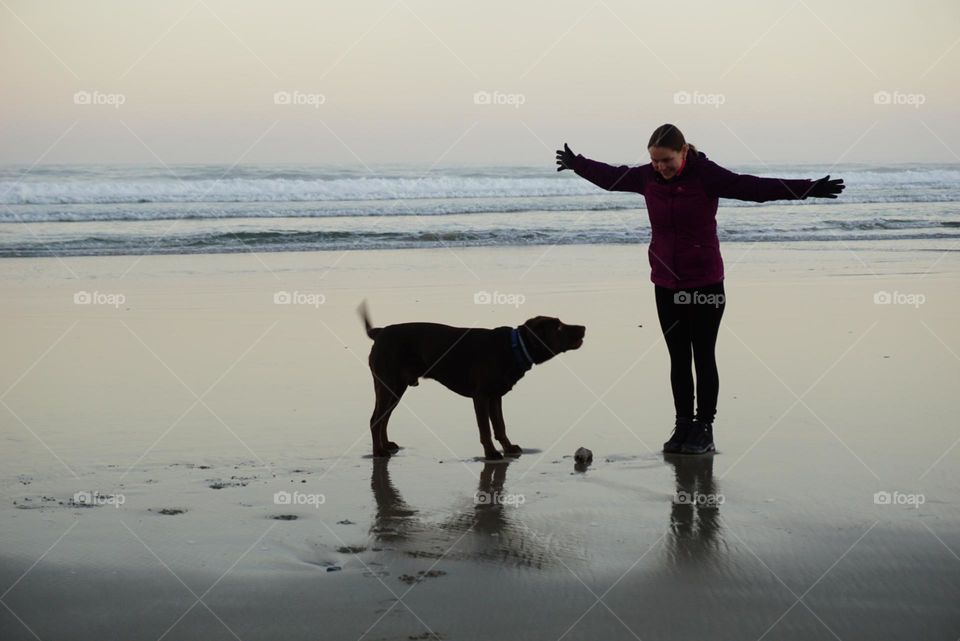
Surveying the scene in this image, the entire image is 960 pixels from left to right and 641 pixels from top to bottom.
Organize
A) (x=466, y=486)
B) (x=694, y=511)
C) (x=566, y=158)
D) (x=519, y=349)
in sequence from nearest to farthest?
(x=694, y=511)
(x=466, y=486)
(x=519, y=349)
(x=566, y=158)

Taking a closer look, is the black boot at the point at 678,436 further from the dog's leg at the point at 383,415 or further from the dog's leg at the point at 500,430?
the dog's leg at the point at 383,415

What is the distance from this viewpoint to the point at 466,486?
5285 millimetres

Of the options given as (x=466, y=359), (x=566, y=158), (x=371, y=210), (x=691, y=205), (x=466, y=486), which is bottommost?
(x=466, y=486)

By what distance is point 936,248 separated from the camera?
1598cm

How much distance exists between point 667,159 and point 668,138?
4.3 inches

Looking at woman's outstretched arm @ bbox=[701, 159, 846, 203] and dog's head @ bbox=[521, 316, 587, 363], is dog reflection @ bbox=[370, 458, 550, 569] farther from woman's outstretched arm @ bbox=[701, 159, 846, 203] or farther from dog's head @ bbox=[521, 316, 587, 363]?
woman's outstretched arm @ bbox=[701, 159, 846, 203]

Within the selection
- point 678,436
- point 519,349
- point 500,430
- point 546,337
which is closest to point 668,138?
point 546,337

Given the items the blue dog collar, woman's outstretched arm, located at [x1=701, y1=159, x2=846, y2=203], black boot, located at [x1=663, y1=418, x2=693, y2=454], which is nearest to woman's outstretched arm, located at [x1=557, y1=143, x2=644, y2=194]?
woman's outstretched arm, located at [x1=701, y1=159, x2=846, y2=203]

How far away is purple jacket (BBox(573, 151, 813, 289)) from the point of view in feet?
18.5

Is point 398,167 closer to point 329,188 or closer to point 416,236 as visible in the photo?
point 329,188

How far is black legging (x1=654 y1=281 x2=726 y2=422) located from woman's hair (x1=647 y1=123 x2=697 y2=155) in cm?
79

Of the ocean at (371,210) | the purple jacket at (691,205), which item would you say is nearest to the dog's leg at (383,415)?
the purple jacket at (691,205)

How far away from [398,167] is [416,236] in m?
12.7

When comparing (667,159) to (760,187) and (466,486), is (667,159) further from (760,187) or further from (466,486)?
(466,486)
